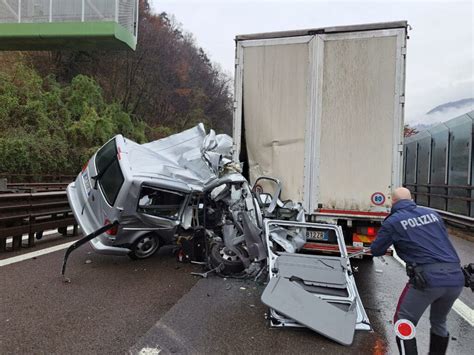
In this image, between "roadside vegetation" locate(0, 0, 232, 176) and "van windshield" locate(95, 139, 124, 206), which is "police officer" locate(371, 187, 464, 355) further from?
"roadside vegetation" locate(0, 0, 232, 176)

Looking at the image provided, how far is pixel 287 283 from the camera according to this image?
425 cm

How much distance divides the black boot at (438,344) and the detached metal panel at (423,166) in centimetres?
1401

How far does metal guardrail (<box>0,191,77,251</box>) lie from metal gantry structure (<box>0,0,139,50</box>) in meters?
9.12

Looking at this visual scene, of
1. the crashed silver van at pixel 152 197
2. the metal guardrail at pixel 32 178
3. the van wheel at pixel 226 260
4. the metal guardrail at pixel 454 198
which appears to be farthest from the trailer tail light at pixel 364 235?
the metal guardrail at pixel 32 178

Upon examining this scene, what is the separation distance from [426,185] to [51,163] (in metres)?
20.8

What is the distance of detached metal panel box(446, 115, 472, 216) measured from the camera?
11984mm

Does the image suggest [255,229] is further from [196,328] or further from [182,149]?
[182,149]

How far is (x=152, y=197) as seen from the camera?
6.34 metres

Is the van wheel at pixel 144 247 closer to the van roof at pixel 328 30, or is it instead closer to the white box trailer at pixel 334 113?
the white box trailer at pixel 334 113

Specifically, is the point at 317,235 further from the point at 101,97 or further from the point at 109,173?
the point at 101,97

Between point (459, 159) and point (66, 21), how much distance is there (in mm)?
14791

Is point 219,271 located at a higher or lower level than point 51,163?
lower

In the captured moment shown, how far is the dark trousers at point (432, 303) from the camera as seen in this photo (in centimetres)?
317

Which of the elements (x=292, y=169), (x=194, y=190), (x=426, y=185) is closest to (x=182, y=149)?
(x=194, y=190)
